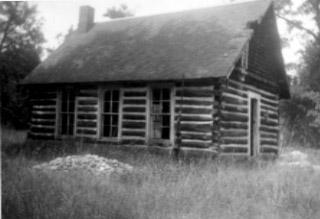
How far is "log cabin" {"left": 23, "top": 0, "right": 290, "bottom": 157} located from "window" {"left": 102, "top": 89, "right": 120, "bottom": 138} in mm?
35

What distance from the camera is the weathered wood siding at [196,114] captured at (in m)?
11.7

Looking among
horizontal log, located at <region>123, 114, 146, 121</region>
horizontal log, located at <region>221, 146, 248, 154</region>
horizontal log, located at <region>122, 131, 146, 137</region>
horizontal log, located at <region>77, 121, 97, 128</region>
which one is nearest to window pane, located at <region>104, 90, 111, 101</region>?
horizontal log, located at <region>77, 121, 97, 128</region>

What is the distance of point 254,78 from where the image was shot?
45.8ft

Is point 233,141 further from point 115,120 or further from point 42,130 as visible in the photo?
point 42,130

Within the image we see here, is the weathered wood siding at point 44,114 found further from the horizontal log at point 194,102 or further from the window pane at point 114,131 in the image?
the horizontal log at point 194,102

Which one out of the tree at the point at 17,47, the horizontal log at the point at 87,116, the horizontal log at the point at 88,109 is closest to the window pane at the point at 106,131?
the horizontal log at the point at 87,116

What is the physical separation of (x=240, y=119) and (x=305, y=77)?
52.8ft

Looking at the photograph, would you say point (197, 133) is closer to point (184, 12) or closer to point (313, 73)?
point (184, 12)

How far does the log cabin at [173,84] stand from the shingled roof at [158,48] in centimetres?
4

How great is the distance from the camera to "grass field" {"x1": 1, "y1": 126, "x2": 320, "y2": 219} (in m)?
5.78

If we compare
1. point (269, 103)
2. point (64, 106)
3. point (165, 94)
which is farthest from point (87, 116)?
point (269, 103)

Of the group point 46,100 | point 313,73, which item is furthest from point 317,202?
point 313,73

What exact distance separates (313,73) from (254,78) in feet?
47.0

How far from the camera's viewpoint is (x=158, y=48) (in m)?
14.0
